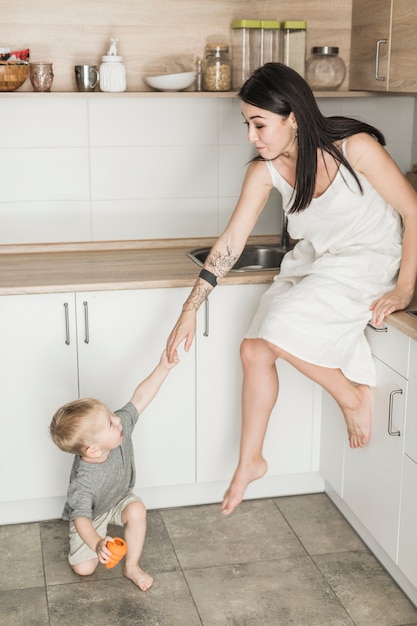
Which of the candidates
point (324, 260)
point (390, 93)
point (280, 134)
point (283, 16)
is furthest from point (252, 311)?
point (283, 16)

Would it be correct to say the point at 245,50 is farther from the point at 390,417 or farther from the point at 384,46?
the point at 390,417

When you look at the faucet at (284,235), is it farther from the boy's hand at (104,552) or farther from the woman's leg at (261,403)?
the boy's hand at (104,552)

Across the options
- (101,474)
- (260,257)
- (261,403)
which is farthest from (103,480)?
(260,257)

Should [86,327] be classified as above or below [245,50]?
below

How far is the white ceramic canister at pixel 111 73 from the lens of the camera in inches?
112

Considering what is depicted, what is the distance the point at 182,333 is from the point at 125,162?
2.96ft

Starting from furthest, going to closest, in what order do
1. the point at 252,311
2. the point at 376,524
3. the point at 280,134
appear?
1. the point at 252,311
2. the point at 376,524
3. the point at 280,134

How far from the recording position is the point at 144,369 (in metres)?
2.76

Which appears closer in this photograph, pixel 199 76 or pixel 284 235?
pixel 199 76

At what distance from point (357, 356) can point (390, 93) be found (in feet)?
3.28

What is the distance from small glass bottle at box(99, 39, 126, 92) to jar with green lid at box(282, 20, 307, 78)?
579 mm

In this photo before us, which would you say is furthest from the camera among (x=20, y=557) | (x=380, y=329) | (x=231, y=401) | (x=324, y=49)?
(x=324, y=49)

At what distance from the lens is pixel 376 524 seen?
2545 millimetres

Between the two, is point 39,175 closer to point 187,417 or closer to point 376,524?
point 187,417
